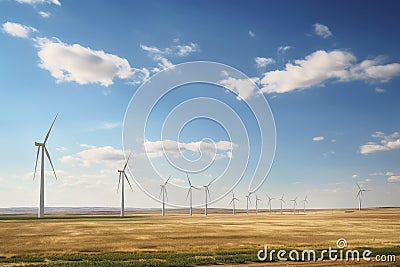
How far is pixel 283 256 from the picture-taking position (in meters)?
35.5

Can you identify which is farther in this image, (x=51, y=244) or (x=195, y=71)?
(x=195, y=71)

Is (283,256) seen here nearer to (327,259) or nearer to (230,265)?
(327,259)

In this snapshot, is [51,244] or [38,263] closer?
[38,263]

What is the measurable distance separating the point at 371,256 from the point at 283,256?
25.1ft

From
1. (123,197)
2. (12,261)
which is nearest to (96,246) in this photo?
(12,261)

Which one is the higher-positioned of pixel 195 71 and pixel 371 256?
pixel 195 71

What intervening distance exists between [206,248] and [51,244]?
59.4ft

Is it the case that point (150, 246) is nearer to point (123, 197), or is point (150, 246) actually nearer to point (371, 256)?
point (371, 256)

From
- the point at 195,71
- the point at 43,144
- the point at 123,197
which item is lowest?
the point at 123,197

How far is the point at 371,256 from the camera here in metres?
35.4

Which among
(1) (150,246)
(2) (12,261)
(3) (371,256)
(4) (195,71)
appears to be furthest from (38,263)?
(4) (195,71)

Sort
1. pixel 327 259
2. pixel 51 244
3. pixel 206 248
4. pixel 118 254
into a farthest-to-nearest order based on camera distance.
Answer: pixel 51 244 < pixel 206 248 < pixel 118 254 < pixel 327 259

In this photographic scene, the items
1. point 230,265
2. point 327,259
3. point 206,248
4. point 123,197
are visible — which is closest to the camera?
point 230,265

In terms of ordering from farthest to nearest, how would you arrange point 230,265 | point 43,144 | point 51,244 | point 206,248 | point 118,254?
point 43,144
point 51,244
point 206,248
point 118,254
point 230,265
